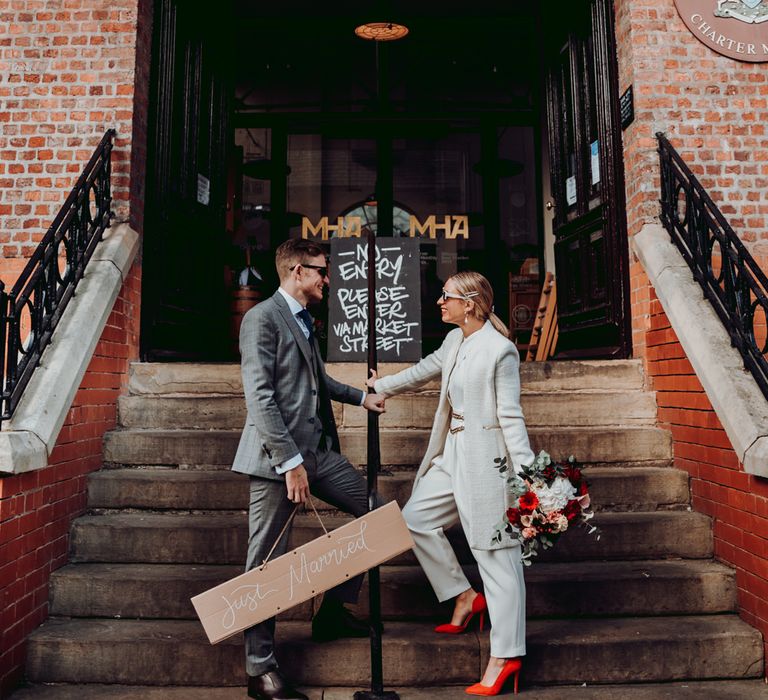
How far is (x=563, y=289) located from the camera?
6508mm

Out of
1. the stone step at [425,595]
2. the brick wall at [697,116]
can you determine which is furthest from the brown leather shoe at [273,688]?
the brick wall at [697,116]

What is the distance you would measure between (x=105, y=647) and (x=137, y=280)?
2.82 metres

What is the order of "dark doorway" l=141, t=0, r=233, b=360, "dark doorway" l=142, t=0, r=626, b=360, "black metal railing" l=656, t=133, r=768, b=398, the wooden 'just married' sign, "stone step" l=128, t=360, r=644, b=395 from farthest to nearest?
"dark doorway" l=142, t=0, r=626, b=360, "dark doorway" l=141, t=0, r=233, b=360, "stone step" l=128, t=360, r=644, b=395, "black metal railing" l=656, t=133, r=768, b=398, the wooden 'just married' sign

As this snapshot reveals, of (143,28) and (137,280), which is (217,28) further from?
(137,280)

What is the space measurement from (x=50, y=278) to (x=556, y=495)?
10.1 ft

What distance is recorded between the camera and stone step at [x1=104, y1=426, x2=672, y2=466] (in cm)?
450

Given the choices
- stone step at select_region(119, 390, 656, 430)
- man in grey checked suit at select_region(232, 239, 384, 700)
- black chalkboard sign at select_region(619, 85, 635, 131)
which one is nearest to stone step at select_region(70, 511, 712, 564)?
man in grey checked suit at select_region(232, 239, 384, 700)

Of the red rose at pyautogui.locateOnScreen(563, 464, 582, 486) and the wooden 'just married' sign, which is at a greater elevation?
the red rose at pyautogui.locateOnScreen(563, 464, 582, 486)

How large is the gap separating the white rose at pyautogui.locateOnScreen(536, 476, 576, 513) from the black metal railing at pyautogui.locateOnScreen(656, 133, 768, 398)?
1.46 metres

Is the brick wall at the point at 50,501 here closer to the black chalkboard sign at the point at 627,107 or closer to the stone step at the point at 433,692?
the stone step at the point at 433,692

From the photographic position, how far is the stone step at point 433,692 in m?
3.19

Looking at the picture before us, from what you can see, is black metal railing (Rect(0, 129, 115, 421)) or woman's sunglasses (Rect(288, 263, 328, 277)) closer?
woman's sunglasses (Rect(288, 263, 328, 277))

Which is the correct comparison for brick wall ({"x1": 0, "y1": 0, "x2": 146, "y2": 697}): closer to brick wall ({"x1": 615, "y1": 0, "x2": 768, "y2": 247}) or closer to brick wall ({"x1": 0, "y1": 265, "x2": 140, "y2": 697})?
brick wall ({"x1": 0, "y1": 265, "x2": 140, "y2": 697})

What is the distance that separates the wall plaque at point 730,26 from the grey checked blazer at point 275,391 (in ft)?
13.5
